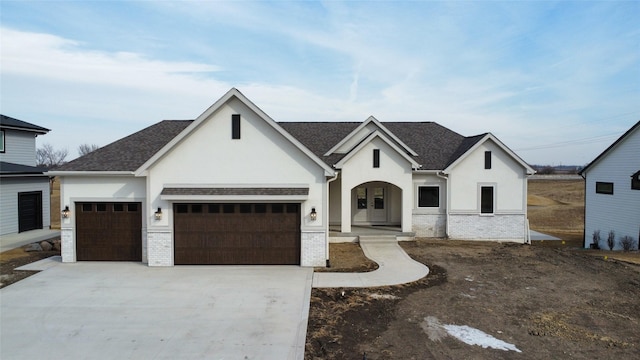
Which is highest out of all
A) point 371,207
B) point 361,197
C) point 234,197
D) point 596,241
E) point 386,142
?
point 386,142

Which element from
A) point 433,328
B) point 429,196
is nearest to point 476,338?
point 433,328

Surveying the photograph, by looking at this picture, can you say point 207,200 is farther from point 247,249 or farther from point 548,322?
point 548,322

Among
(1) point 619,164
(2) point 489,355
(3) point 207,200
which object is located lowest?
(2) point 489,355

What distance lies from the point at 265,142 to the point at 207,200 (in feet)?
9.59

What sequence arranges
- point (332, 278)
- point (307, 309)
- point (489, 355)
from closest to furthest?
1. point (489, 355)
2. point (307, 309)
3. point (332, 278)

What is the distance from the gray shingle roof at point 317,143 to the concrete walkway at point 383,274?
558cm

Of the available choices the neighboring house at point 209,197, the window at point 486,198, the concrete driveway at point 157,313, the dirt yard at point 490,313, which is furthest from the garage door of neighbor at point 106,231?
the window at point 486,198

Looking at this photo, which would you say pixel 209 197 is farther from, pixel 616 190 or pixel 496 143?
pixel 616 190

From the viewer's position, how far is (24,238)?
64.6 ft

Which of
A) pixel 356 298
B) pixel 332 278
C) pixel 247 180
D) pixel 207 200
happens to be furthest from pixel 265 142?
pixel 356 298

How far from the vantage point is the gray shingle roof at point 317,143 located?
49.0 feet

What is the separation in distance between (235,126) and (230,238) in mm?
4068

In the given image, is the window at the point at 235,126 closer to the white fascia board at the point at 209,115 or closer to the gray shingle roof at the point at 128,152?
the white fascia board at the point at 209,115

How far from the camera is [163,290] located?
1140cm
